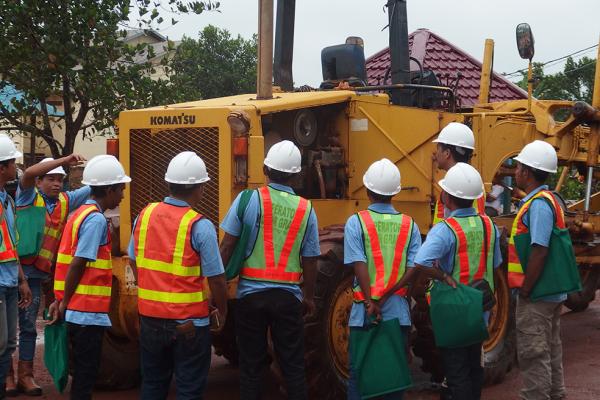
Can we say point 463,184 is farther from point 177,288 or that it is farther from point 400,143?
point 400,143

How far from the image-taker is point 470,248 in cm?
540

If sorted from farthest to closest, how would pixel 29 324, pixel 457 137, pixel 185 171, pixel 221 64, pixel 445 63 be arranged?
1. pixel 221 64
2. pixel 445 63
3. pixel 29 324
4. pixel 457 137
5. pixel 185 171

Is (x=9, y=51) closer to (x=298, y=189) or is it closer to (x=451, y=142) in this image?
(x=298, y=189)

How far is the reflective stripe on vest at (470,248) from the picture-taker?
17.6ft

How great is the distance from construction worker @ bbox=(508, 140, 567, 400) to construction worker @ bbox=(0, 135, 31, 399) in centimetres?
335

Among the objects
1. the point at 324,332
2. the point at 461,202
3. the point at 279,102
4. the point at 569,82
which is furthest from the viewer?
the point at 569,82

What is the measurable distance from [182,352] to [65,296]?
892mm

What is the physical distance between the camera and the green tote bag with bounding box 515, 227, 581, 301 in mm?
5766

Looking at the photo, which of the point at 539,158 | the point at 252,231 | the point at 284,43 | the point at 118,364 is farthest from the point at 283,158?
the point at 284,43

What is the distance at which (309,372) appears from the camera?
613 cm

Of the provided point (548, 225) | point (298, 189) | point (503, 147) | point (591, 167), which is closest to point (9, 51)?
point (298, 189)

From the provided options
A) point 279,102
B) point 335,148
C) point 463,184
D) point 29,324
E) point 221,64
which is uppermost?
point 221,64

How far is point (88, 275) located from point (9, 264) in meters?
0.86

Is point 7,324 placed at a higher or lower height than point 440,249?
lower
